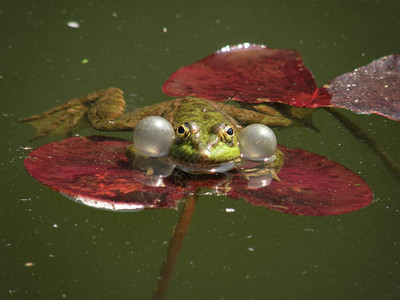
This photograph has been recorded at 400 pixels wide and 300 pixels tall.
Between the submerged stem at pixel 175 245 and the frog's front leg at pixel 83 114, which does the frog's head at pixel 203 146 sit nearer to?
the submerged stem at pixel 175 245

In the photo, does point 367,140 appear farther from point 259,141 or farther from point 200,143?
point 200,143

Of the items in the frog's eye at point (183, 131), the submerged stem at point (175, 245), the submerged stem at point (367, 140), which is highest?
the frog's eye at point (183, 131)

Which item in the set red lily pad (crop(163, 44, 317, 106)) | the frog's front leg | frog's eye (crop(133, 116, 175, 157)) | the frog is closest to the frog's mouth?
the frog

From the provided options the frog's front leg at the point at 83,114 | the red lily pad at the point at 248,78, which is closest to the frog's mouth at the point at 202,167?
the frog's front leg at the point at 83,114

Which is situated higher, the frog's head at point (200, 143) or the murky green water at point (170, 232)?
the frog's head at point (200, 143)

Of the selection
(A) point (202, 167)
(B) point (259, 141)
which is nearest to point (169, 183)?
(A) point (202, 167)

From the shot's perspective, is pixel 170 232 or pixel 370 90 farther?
pixel 370 90

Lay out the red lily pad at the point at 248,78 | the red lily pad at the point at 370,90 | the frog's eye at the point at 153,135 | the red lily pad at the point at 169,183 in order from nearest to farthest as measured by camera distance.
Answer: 1. the red lily pad at the point at 169,183
2. the frog's eye at the point at 153,135
3. the red lily pad at the point at 370,90
4. the red lily pad at the point at 248,78
